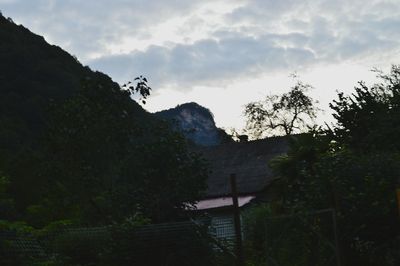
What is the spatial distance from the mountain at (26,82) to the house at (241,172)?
909cm

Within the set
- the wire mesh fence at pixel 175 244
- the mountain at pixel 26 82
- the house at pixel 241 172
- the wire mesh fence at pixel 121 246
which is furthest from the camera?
the mountain at pixel 26 82

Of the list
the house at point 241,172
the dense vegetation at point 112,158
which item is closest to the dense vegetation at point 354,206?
the dense vegetation at point 112,158

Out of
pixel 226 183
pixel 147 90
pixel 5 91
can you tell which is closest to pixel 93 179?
pixel 147 90

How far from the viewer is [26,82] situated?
43.1m

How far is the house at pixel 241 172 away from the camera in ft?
88.6

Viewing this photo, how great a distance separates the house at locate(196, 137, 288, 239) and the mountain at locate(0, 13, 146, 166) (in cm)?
909

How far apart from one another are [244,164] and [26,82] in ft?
59.9

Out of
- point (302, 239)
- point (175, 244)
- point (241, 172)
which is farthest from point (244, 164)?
point (175, 244)

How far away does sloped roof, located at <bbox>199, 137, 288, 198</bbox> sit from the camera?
28391mm

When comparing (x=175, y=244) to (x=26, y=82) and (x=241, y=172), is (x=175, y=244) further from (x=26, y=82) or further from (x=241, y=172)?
(x=26, y=82)

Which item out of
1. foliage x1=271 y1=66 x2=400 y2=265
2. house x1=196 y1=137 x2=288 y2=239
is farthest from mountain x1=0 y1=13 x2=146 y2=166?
foliage x1=271 y1=66 x2=400 y2=265

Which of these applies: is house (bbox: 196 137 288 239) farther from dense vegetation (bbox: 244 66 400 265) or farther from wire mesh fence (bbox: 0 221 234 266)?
wire mesh fence (bbox: 0 221 234 266)

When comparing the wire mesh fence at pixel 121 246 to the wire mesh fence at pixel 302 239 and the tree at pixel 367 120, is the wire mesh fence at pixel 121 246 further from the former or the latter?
the tree at pixel 367 120

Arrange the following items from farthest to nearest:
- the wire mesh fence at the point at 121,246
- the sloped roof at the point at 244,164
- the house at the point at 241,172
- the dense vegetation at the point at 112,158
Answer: the sloped roof at the point at 244,164
the house at the point at 241,172
the dense vegetation at the point at 112,158
the wire mesh fence at the point at 121,246
